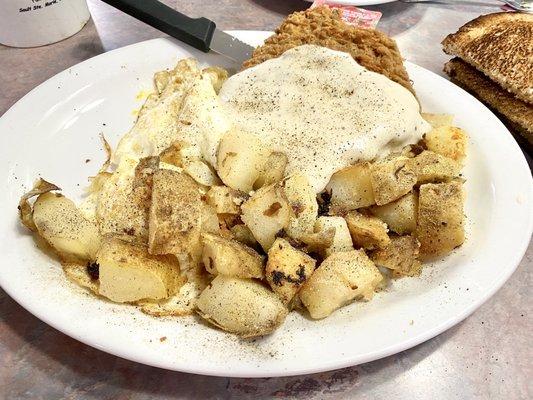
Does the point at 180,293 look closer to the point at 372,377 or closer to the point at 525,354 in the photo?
the point at 372,377

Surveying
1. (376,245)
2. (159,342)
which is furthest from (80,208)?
(376,245)

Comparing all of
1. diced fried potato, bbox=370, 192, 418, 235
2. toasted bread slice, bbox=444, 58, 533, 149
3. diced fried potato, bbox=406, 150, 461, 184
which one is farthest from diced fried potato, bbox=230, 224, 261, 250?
toasted bread slice, bbox=444, 58, 533, 149

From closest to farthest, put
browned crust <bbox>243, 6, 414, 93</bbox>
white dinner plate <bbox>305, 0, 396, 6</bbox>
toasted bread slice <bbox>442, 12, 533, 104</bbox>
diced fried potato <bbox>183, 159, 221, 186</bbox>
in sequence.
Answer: diced fried potato <bbox>183, 159, 221, 186</bbox> < browned crust <bbox>243, 6, 414, 93</bbox> < toasted bread slice <bbox>442, 12, 533, 104</bbox> < white dinner plate <bbox>305, 0, 396, 6</bbox>

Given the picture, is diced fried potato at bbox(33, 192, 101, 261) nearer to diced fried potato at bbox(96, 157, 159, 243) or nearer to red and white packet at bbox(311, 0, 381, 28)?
diced fried potato at bbox(96, 157, 159, 243)

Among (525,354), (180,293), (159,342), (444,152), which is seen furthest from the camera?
(444,152)

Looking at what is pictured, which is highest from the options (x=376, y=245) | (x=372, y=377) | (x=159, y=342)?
(x=376, y=245)

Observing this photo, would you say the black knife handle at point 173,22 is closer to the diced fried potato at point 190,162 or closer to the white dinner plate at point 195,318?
the white dinner plate at point 195,318
